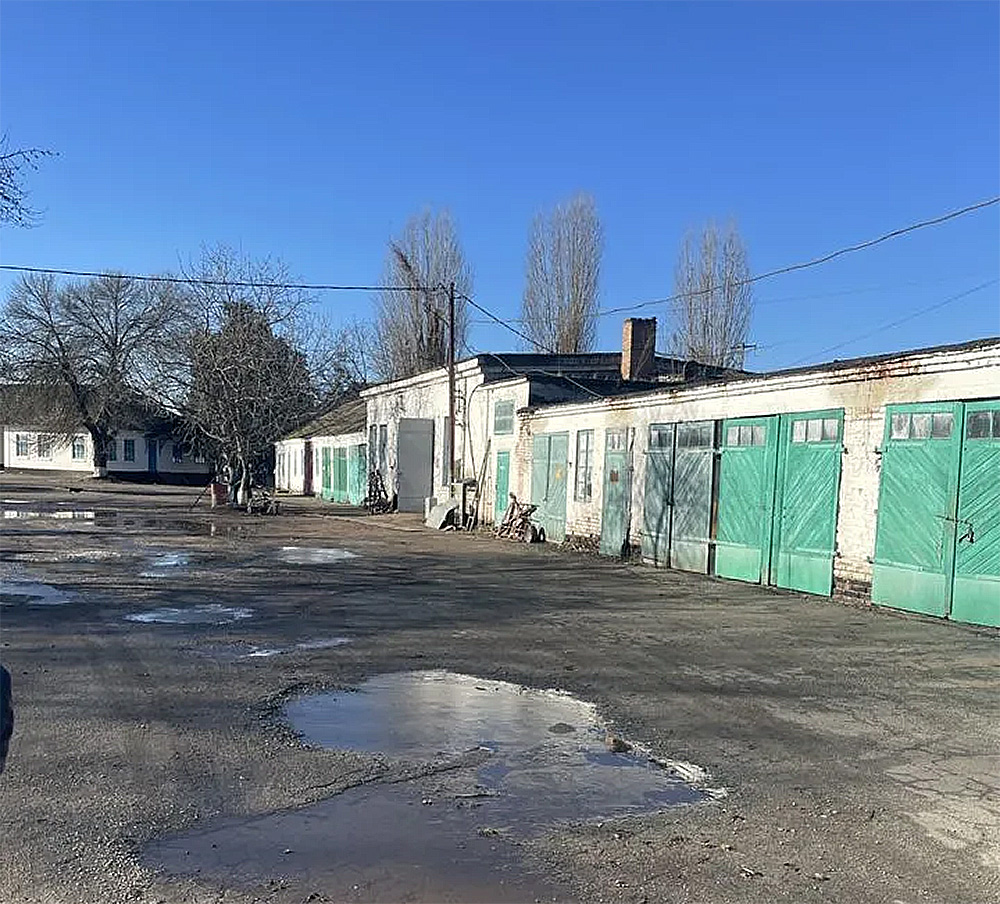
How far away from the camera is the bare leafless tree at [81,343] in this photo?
46.6 m

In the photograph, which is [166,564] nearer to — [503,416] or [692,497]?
[692,497]

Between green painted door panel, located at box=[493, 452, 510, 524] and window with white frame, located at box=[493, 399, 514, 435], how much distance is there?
2.13 ft

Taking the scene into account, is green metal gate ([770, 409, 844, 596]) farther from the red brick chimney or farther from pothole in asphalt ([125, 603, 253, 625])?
the red brick chimney

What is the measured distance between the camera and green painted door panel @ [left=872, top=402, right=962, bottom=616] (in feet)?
31.4

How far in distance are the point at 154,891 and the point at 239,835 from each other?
55 cm

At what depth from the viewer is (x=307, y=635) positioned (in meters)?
8.53

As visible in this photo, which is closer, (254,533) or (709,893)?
(709,893)

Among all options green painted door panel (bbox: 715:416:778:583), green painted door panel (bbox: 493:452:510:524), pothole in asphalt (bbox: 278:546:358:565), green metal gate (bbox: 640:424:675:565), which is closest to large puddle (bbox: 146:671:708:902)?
green painted door panel (bbox: 715:416:778:583)

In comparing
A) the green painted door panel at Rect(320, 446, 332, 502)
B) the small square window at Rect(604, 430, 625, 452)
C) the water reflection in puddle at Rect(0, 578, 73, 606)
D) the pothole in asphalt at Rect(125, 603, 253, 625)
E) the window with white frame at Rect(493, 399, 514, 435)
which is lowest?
the water reflection in puddle at Rect(0, 578, 73, 606)

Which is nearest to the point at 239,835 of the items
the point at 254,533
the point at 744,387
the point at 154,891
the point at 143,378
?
the point at 154,891

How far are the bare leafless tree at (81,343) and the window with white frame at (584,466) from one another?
113 ft

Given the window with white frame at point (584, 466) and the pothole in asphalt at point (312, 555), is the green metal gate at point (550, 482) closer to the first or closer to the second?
the window with white frame at point (584, 466)

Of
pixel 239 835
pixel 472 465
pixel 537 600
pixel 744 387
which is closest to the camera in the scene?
pixel 239 835

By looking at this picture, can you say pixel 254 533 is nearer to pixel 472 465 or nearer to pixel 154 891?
pixel 472 465
